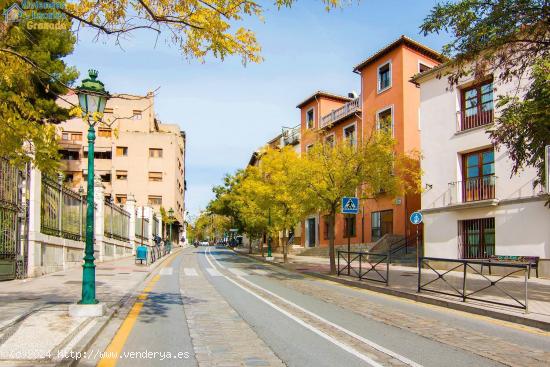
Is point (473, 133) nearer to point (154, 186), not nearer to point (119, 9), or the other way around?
point (119, 9)

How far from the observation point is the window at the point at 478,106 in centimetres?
2106

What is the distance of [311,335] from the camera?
24.8 feet

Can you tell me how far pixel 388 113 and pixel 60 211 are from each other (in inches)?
836

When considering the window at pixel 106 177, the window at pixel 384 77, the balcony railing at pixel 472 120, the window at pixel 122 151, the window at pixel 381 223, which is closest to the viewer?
the balcony railing at pixel 472 120

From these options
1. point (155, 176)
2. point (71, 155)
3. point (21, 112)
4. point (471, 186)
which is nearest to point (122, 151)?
point (155, 176)

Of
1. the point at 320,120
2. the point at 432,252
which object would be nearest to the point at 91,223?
the point at 432,252

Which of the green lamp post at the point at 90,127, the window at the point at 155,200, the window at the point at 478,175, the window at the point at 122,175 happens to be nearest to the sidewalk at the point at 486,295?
the window at the point at 478,175

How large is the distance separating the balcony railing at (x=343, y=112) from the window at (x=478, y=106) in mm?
12852

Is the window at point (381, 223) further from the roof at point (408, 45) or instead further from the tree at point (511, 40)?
the tree at point (511, 40)

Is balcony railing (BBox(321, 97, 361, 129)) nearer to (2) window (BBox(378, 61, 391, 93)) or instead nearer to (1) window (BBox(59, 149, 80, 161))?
(2) window (BBox(378, 61, 391, 93))

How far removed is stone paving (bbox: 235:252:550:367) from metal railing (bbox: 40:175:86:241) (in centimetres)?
1025

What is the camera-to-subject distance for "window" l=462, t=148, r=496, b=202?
2084cm

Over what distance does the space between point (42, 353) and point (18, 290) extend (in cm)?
735

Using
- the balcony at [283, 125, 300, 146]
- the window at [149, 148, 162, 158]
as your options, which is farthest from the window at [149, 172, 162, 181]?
the balcony at [283, 125, 300, 146]
